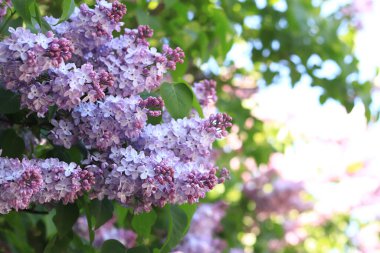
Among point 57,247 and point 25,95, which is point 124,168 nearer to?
point 25,95

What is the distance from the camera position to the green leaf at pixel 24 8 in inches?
51.4

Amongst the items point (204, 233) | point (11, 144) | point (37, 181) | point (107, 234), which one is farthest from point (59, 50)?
point (204, 233)

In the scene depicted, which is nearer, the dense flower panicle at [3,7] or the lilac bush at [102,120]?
the lilac bush at [102,120]

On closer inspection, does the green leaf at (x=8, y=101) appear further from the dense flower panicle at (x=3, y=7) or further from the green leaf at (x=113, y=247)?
the green leaf at (x=113, y=247)

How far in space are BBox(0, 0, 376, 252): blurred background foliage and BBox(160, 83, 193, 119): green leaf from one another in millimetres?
298

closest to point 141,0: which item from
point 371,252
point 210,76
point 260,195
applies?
point 210,76

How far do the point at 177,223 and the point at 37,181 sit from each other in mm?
417

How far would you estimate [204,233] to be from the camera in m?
3.18

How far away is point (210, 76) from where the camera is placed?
3.30 m

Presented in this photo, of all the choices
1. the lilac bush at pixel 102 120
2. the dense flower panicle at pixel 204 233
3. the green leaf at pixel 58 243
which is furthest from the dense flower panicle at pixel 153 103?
the dense flower panicle at pixel 204 233

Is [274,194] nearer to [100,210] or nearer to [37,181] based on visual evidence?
[100,210]

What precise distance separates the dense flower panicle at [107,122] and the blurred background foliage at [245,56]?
0.27m

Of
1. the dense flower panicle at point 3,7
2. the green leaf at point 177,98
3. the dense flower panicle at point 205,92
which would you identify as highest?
the dense flower panicle at point 205,92

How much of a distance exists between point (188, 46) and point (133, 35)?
923mm
